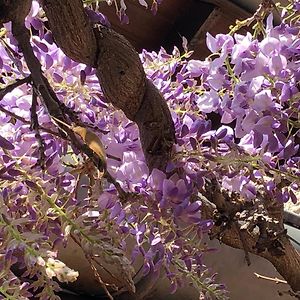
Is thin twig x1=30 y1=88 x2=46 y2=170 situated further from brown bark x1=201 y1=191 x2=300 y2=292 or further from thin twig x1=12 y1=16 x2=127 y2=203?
brown bark x1=201 y1=191 x2=300 y2=292

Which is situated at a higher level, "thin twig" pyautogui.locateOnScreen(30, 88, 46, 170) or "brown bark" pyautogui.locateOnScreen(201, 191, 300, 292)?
"thin twig" pyautogui.locateOnScreen(30, 88, 46, 170)

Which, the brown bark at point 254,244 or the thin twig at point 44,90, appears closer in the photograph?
the thin twig at point 44,90

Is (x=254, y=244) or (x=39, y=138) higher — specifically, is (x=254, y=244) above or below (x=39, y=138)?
below

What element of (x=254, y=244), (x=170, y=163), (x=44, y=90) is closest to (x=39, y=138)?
(x=44, y=90)

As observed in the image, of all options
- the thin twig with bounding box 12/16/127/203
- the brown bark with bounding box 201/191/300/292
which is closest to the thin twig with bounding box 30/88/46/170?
the thin twig with bounding box 12/16/127/203

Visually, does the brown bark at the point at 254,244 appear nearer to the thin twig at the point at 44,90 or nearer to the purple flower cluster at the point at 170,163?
the purple flower cluster at the point at 170,163

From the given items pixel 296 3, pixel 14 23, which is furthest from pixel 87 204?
pixel 296 3

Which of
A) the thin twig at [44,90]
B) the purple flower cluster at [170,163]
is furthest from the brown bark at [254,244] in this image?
the thin twig at [44,90]

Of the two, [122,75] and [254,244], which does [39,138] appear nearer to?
[122,75]
